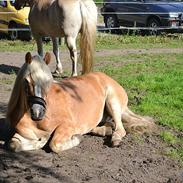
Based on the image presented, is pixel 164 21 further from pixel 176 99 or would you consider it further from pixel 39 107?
pixel 39 107

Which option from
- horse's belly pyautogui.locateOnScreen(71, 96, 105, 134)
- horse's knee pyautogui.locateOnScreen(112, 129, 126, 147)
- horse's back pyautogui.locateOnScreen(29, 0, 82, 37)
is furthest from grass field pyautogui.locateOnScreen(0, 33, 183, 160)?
→ horse's back pyautogui.locateOnScreen(29, 0, 82, 37)

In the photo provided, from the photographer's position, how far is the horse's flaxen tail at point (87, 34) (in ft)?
32.6

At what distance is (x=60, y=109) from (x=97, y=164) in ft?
2.64

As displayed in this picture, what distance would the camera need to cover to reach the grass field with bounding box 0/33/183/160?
Answer: 7.27 m

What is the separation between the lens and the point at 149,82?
1009 cm

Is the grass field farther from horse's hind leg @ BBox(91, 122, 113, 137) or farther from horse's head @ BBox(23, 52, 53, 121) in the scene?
horse's head @ BBox(23, 52, 53, 121)

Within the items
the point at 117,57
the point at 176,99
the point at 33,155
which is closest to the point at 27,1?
the point at 117,57

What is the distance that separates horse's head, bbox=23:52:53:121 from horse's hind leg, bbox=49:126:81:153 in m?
0.43

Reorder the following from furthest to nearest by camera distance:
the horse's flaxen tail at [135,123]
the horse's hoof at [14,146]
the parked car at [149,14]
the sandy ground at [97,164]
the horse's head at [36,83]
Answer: the parked car at [149,14] < the horse's flaxen tail at [135,123] < the horse's hoof at [14,146] < the horse's head at [36,83] < the sandy ground at [97,164]

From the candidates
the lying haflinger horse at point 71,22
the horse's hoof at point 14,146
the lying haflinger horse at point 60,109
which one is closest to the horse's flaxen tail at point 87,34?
the lying haflinger horse at point 71,22

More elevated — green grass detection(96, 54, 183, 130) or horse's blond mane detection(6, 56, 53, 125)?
horse's blond mane detection(6, 56, 53, 125)

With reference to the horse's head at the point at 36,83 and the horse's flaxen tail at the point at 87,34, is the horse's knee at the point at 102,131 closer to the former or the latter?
the horse's head at the point at 36,83

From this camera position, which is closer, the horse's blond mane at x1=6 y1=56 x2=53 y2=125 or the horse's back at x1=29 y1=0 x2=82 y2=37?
the horse's blond mane at x1=6 y1=56 x2=53 y2=125

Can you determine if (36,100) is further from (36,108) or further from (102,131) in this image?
(102,131)
